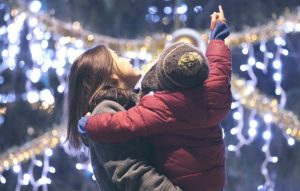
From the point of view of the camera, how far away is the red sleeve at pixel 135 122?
1.13m

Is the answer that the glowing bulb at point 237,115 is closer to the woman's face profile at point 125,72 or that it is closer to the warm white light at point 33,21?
the warm white light at point 33,21

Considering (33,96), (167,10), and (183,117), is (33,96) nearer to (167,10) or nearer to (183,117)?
(167,10)

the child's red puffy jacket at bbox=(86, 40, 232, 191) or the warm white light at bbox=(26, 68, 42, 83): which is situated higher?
the child's red puffy jacket at bbox=(86, 40, 232, 191)

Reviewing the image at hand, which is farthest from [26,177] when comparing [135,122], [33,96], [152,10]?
[135,122]

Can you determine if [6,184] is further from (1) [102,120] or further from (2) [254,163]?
(1) [102,120]

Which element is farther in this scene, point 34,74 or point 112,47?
point 34,74

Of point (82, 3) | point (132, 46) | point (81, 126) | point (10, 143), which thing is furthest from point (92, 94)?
point (10, 143)

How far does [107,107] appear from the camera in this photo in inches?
47.0

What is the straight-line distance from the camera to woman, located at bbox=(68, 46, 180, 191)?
45.6 inches

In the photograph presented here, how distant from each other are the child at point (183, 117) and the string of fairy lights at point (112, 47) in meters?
1.20

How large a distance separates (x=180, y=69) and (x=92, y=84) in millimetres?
224

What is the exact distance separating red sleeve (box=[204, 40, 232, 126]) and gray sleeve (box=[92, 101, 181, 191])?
15 centimetres

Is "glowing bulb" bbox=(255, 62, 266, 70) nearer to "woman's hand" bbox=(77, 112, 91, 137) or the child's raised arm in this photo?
the child's raised arm

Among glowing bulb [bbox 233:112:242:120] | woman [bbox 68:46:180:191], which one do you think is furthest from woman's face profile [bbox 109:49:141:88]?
glowing bulb [bbox 233:112:242:120]
